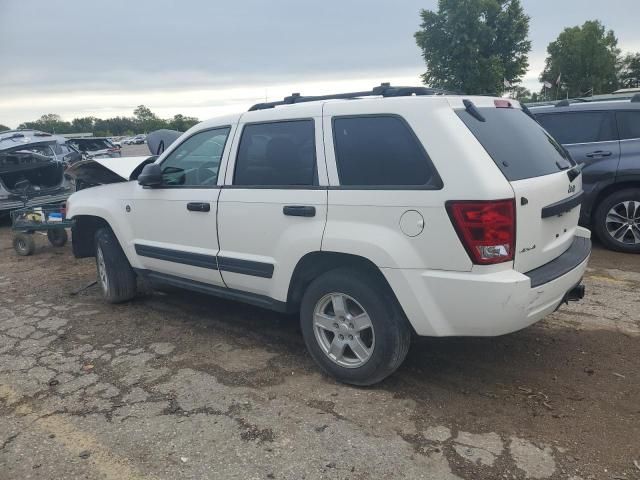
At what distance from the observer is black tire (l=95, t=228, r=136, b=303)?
5320mm

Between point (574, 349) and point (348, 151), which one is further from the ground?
point (348, 151)

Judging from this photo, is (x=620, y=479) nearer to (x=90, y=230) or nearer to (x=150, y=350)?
(x=150, y=350)

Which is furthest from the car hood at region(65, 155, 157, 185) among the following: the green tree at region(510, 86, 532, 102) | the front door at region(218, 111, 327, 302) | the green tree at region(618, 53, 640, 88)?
the green tree at region(618, 53, 640, 88)

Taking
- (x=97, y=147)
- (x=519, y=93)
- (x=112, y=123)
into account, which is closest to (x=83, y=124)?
(x=112, y=123)

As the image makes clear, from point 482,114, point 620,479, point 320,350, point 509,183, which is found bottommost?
point 620,479

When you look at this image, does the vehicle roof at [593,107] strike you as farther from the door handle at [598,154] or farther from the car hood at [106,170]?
the car hood at [106,170]

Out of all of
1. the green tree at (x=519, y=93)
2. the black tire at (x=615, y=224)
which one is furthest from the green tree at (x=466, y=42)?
the black tire at (x=615, y=224)

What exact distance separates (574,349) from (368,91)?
7.83 feet

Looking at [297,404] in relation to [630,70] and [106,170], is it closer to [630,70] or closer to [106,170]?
[106,170]

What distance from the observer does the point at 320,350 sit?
3.67 metres

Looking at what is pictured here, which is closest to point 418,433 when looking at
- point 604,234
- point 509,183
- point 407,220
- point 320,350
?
point 320,350

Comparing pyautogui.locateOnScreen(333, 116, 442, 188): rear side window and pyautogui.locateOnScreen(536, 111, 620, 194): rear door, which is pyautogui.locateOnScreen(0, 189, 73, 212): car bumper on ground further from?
pyautogui.locateOnScreen(536, 111, 620, 194): rear door

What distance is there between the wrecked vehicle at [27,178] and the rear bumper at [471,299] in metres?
9.22

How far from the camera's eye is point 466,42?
29.3 metres
